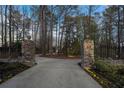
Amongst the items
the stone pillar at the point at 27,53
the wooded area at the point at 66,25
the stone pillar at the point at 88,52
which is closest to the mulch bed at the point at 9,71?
the stone pillar at the point at 27,53

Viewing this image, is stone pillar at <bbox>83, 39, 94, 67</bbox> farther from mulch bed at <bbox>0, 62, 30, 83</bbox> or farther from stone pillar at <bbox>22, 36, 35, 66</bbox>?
mulch bed at <bbox>0, 62, 30, 83</bbox>

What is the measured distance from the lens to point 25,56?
1886cm

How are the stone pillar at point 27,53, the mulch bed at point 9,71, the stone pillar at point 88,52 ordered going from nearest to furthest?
the mulch bed at point 9,71, the stone pillar at point 88,52, the stone pillar at point 27,53

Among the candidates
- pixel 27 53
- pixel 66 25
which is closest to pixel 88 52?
pixel 27 53

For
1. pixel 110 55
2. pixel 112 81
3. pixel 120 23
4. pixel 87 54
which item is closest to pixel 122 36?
pixel 120 23

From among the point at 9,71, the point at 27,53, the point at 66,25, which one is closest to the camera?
the point at 9,71

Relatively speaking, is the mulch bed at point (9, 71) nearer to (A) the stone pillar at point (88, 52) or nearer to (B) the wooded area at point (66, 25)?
(A) the stone pillar at point (88, 52)

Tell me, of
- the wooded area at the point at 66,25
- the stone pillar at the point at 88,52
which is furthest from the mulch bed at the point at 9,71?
the wooded area at the point at 66,25

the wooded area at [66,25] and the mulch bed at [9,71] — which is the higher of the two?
the wooded area at [66,25]

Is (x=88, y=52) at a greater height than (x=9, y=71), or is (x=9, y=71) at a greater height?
(x=88, y=52)

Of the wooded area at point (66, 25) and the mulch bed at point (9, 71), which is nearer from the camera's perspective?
the mulch bed at point (9, 71)

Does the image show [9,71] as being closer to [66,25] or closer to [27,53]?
[27,53]

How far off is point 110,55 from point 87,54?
6.05 m

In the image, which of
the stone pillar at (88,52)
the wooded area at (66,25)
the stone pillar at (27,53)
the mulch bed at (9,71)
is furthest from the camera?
the wooded area at (66,25)
